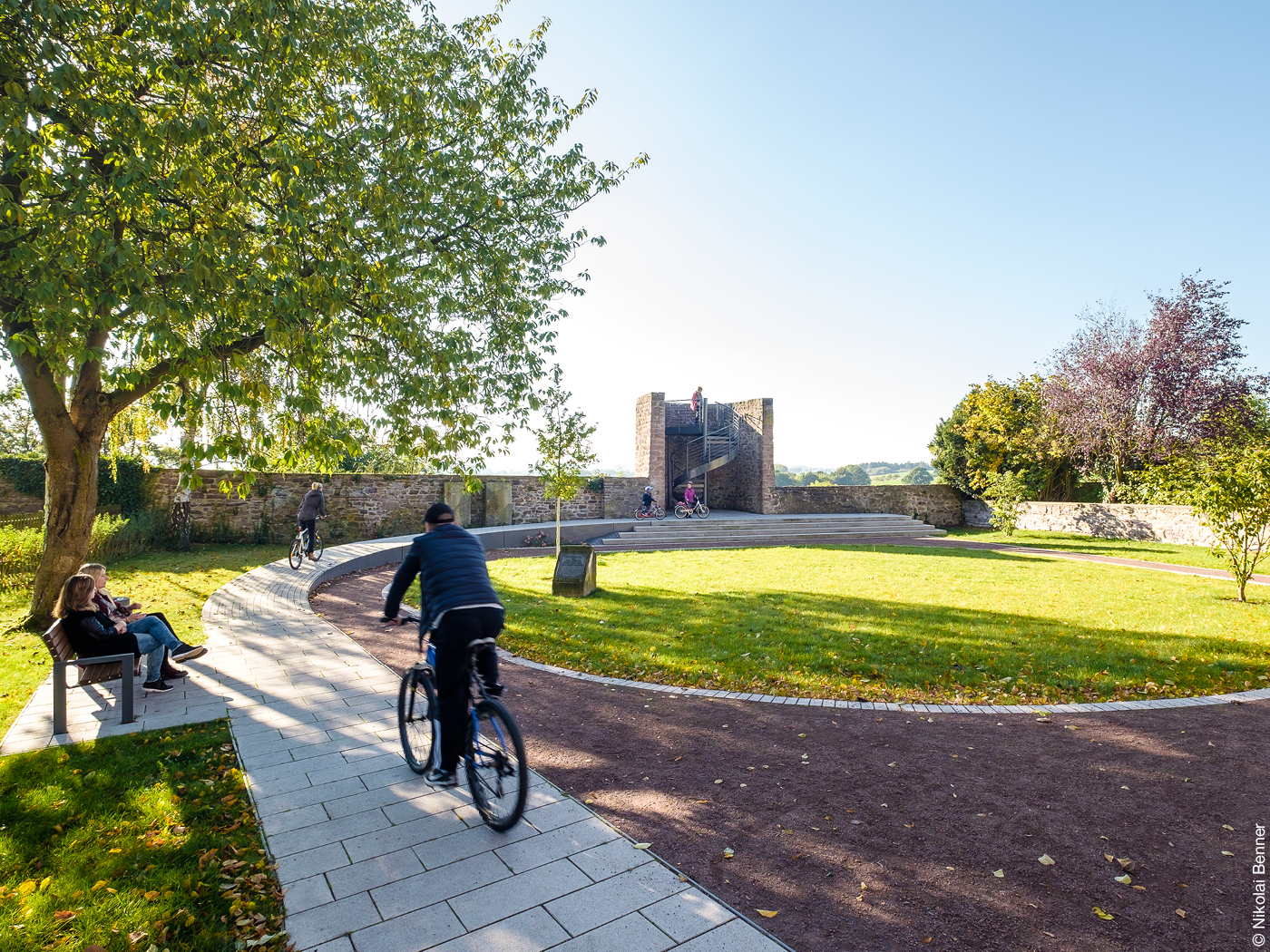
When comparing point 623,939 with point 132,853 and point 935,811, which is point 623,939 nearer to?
point 935,811

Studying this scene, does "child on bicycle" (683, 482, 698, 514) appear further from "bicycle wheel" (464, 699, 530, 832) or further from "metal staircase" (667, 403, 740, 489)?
"bicycle wheel" (464, 699, 530, 832)

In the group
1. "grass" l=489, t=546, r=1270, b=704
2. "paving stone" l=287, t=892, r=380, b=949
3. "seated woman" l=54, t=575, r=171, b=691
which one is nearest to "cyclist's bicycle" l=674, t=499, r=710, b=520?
"grass" l=489, t=546, r=1270, b=704

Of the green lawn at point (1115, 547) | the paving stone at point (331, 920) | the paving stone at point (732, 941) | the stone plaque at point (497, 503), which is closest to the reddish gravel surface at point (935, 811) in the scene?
the paving stone at point (732, 941)

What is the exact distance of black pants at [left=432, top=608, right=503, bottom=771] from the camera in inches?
131

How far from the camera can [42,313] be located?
4543 millimetres

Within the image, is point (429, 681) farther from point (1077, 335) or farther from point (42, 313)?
point (1077, 335)

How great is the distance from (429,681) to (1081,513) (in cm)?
2418

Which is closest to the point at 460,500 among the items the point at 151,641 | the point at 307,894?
the point at 151,641

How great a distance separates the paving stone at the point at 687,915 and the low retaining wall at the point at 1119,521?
62.6 feet

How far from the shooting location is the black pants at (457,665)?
3.32 metres

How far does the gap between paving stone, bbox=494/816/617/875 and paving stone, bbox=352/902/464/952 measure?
415 mm

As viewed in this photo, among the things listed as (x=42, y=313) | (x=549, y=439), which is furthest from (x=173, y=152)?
(x=549, y=439)

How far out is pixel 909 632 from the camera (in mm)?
7781

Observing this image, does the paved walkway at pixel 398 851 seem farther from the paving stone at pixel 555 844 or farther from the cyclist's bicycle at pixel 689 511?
the cyclist's bicycle at pixel 689 511
